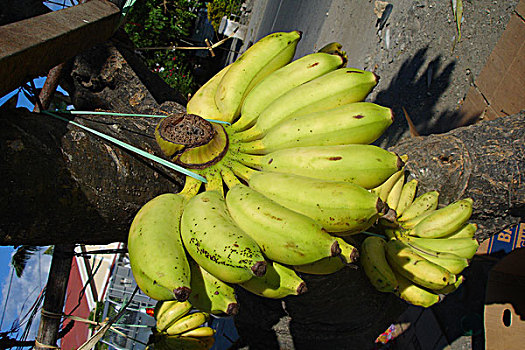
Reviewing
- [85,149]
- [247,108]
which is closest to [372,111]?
[247,108]

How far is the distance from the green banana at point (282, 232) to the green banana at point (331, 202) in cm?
4

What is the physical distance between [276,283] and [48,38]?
1031mm

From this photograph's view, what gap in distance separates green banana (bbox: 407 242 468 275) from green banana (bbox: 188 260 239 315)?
3.12ft

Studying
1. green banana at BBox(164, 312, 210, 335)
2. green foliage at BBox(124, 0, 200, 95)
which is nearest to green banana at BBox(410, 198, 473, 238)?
green banana at BBox(164, 312, 210, 335)

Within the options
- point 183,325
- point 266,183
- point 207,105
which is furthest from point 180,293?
point 183,325

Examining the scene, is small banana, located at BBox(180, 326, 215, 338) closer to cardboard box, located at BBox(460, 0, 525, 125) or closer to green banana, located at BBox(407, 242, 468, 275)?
green banana, located at BBox(407, 242, 468, 275)

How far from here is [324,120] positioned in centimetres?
127

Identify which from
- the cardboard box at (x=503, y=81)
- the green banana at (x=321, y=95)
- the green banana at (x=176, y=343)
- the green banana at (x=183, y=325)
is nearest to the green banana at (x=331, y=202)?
the green banana at (x=321, y=95)

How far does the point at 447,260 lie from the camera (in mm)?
1572

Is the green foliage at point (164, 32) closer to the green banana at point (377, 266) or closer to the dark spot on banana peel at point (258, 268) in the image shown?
the green banana at point (377, 266)

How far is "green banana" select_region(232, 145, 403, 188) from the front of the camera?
1179mm

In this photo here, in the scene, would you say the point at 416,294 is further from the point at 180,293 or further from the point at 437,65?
the point at 437,65

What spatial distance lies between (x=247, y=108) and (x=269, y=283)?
703 millimetres

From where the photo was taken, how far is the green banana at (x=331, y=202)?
3.54 ft
